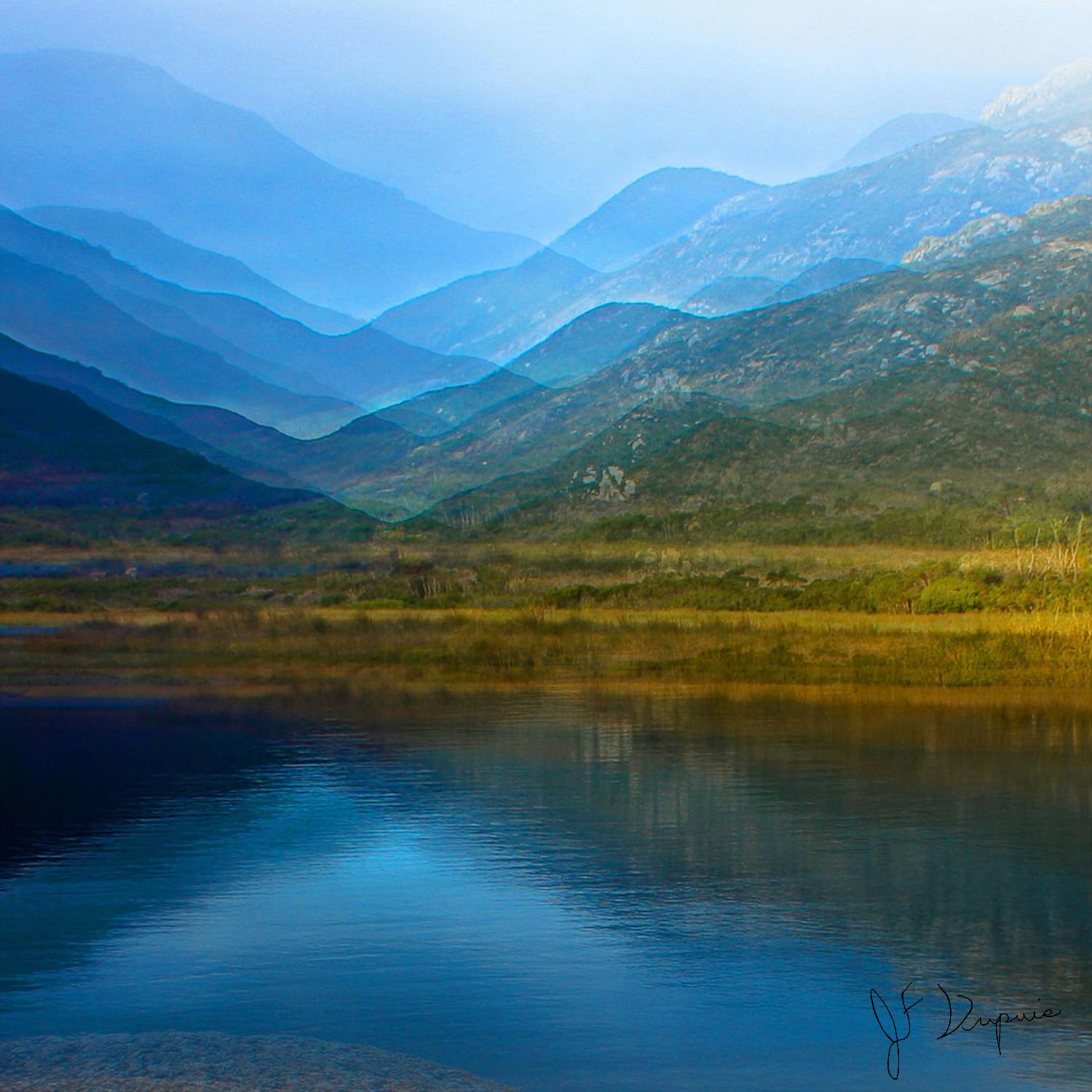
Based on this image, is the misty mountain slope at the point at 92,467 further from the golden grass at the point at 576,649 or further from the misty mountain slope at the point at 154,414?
the golden grass at the point at 576,649

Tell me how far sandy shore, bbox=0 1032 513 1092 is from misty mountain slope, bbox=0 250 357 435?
388ft

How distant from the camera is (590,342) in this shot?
17312 cm

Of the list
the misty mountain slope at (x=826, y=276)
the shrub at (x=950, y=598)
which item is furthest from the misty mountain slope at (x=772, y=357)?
the shrub at (x=950, y=598)

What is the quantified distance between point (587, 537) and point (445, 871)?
5891 cm

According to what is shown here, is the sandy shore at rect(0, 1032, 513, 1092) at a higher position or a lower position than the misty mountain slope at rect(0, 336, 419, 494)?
lower

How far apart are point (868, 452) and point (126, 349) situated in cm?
7670

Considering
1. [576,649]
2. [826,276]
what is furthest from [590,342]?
[576,649]

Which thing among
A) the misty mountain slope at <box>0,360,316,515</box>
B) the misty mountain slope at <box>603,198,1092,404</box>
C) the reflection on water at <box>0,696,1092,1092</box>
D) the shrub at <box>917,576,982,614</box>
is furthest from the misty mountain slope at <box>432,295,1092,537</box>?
the reflection on water at <box>0,696,1092,1092</box>

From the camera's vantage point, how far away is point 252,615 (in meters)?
47.2

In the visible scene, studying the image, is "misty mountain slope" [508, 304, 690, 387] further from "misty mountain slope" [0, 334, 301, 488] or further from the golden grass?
the golden grass

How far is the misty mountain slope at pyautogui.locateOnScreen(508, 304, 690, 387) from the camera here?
164 meters
